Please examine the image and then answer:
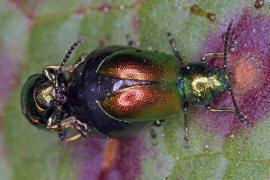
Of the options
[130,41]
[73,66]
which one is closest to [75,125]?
[73,66]

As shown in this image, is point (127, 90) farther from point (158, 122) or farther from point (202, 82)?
point (202, 82)

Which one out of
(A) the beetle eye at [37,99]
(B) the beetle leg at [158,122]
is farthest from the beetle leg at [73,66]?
(B) the beetle leg at [158,122]

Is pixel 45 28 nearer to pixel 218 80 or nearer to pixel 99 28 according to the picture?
pixel 99 28

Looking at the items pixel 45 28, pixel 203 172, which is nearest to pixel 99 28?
pixel 45 28

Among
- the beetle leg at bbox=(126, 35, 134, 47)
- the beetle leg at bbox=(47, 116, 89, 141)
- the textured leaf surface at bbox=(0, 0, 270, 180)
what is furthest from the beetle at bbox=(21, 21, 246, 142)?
the beetle leg at bbox=(126, 35, 134, 47)

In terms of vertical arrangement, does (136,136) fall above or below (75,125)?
below

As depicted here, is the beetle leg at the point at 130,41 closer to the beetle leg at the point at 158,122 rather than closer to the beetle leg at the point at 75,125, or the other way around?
the beetle leg at the point at 158,122
